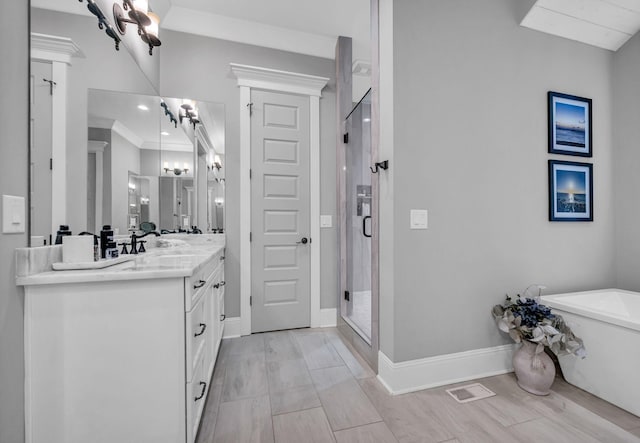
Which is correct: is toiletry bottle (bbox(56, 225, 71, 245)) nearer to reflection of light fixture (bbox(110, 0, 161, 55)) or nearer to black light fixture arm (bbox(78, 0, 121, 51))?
black light fixture arm (bbox(78, 0, 121, 51))

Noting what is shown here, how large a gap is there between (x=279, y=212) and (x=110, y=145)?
4.70ft

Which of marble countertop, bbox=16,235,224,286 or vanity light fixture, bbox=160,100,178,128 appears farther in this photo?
vanity light fixture, bbox=160,100,178,128

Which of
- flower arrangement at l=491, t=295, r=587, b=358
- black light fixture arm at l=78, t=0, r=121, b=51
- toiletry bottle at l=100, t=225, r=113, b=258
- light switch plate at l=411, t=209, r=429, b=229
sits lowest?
flower arrangement at l=491, t=295, r=587, b=358

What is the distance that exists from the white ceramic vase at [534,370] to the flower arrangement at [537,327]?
0.17 feet

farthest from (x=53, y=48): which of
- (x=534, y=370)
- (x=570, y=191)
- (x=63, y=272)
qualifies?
(x=570, y=191)

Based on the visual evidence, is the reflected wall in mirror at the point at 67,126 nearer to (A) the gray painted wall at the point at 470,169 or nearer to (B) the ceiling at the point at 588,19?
(A) the gray painted wall at the point at 470,169

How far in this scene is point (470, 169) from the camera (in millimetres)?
1870

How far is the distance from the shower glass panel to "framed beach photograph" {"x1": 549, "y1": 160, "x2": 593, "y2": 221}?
4.78 ft

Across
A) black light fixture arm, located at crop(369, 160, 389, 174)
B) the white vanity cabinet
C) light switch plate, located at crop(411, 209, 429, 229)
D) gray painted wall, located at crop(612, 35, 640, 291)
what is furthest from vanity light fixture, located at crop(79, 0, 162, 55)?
gray painted wall, located at crop(612, 35, 640, 291)

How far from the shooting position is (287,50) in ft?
9.08

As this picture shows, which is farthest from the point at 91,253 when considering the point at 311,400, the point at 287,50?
the point at 287,50

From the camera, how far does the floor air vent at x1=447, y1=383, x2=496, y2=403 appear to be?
165 centimetres

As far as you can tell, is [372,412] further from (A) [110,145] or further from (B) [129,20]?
(B) [129,20]

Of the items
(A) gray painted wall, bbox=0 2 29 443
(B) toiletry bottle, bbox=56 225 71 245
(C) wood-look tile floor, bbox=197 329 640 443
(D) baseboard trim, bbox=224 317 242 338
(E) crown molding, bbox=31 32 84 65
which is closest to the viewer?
(A) gray painted wall, bbox=0 2 29 443
